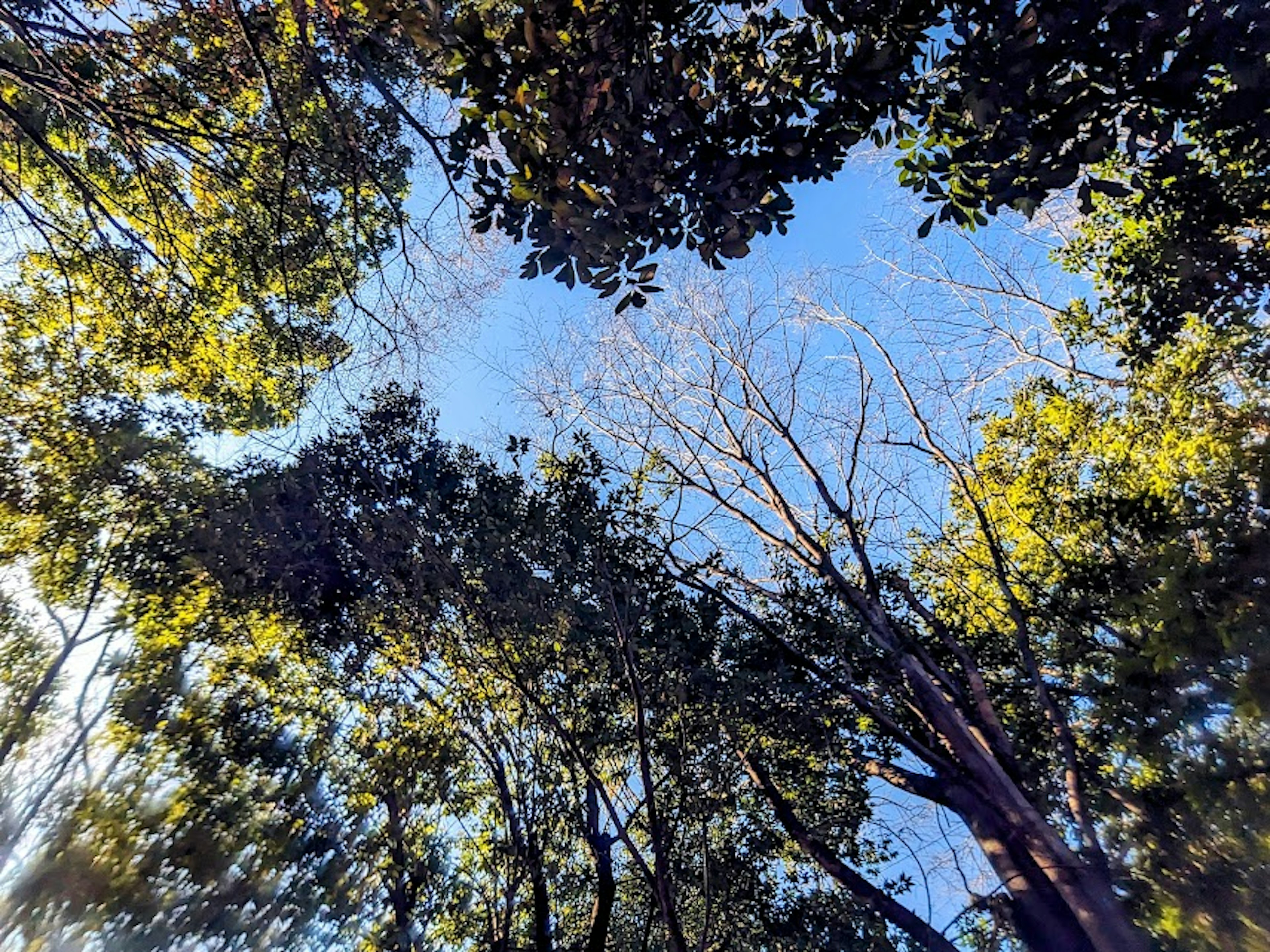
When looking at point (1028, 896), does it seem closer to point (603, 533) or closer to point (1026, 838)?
point (1026, 838)

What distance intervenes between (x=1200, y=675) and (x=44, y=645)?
9.04 m

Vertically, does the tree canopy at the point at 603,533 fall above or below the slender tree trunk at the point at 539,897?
above

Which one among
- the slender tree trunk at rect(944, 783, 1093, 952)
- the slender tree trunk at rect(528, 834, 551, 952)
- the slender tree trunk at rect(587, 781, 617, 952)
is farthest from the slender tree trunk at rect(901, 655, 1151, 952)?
the slender tree trunk at rect(528, 834, 551, 952)

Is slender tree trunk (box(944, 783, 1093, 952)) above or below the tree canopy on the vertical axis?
below

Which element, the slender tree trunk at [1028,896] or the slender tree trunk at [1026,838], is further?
the slender tree trunk at [1028,896]

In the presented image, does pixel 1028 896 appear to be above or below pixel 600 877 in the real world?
below

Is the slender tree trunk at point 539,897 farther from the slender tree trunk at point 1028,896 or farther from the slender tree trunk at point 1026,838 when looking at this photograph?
the slender tree trunk at point 1026,838

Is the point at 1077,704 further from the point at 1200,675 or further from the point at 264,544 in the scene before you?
the point at 264,544

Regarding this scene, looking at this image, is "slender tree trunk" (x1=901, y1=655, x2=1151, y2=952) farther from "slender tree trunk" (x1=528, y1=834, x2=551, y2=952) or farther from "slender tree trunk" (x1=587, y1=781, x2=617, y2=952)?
"slender tree trunk" (x1=528, y1=834, x2=551, y2=952)

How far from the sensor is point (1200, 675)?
10.9 ft

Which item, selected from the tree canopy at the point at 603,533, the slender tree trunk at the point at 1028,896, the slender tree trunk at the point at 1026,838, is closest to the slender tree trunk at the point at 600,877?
the tree canopy at the point at 603,533

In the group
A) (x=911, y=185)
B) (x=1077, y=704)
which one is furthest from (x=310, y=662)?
(x=1077, y=704)

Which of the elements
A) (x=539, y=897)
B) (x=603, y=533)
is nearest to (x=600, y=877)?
(x=539, y=897)

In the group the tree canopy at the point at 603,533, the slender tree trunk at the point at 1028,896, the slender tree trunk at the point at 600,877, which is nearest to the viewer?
the tree canopy at the point at 603,533
